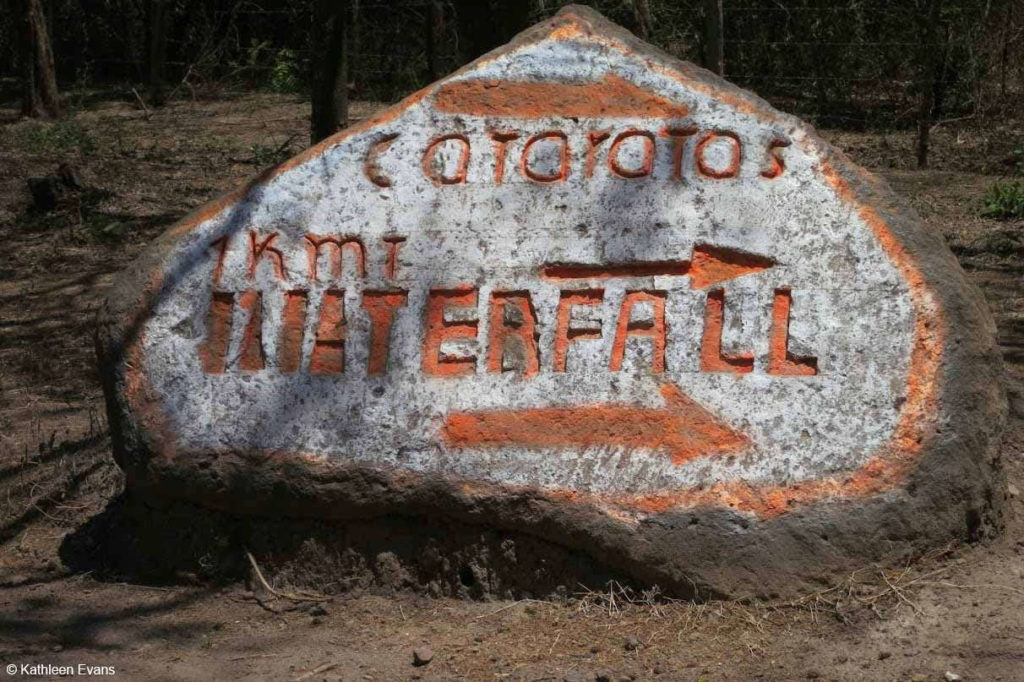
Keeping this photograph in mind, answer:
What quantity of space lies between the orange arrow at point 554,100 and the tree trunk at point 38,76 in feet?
25.0

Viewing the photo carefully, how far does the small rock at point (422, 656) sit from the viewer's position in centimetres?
321

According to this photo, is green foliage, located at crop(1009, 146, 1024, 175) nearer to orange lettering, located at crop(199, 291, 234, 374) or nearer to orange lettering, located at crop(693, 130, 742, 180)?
orange lettering, located at crop(693, 130, 742, 180)

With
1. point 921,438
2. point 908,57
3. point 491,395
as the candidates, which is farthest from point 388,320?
point 908,57

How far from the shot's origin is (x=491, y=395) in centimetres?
348

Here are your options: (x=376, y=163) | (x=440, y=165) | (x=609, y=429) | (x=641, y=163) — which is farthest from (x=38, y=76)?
(x=609, y=429)

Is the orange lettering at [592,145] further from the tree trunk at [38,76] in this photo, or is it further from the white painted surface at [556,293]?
the tree trunk at [38,76]

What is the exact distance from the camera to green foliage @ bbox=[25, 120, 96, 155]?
9.02 m

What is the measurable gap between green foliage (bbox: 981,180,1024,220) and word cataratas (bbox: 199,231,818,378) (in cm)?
385

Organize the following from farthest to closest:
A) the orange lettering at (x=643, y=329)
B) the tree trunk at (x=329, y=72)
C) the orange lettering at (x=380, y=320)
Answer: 1. the tree trunk at (x=329, y=72)
2. the orange lettering at (x=380, y=320)
3. the orange lettering at (x=643, y=329)

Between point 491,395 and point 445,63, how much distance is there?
→ 7563 mm

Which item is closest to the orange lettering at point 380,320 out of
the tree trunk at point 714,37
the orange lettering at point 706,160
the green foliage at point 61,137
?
the orange lettering at point 706,160

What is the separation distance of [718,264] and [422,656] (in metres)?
1.28

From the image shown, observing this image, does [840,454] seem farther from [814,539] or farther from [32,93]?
[32,93]

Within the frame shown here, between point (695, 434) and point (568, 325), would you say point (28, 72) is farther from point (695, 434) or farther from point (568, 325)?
point (695, 434)
